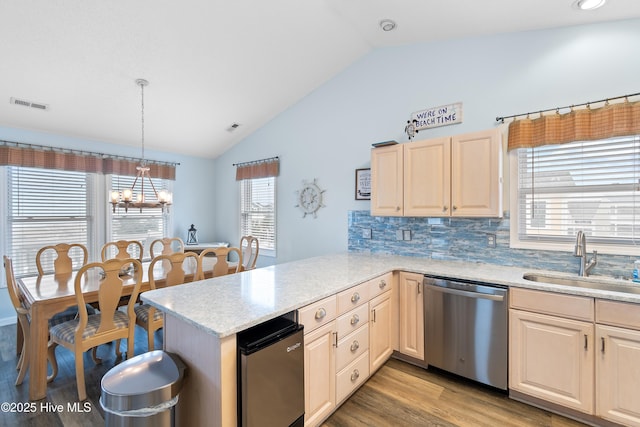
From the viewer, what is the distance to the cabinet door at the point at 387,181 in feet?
9.53

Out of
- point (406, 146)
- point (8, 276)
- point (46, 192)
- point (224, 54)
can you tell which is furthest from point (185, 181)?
point (406, 146)

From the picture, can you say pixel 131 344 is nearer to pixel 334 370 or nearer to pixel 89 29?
pixel 334 370

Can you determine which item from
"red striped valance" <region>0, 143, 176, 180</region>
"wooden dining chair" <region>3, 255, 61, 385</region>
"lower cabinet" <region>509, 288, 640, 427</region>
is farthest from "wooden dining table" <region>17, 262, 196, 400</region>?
"lower cabinet" <region>509, 288, 640, 427</region>

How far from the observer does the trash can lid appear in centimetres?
125

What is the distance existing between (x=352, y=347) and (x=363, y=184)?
1.94 metres

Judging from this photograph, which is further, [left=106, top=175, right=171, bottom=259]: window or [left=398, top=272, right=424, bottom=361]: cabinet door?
[left=106, top=175, right=171, bottom=259]: window

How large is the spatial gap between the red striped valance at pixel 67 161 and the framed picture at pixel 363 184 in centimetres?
327

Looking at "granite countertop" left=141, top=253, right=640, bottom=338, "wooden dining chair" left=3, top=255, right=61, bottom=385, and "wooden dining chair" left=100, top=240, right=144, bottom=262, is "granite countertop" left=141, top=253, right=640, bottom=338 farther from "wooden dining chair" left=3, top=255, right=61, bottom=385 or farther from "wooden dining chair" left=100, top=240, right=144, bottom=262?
"wooden dining chair" left=100, top=240, right=144, bottom=262

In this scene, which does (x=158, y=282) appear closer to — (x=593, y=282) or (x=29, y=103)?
(x=29, y=103)

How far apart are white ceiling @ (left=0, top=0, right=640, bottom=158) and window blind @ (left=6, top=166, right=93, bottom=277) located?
61cm

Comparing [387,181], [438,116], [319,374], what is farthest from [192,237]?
[438,116]

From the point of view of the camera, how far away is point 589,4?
2059 millimetres

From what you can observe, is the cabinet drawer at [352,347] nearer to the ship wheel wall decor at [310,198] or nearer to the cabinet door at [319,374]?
the cabinet door at [319,374]

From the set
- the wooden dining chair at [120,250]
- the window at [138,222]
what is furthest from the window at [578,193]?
the window at [138,222]
